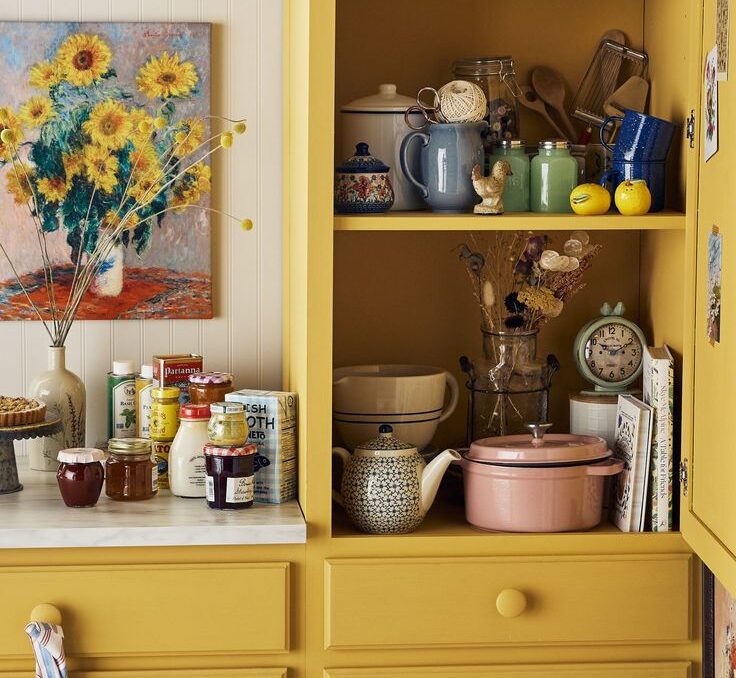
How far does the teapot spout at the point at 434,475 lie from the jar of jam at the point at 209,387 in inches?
15.3

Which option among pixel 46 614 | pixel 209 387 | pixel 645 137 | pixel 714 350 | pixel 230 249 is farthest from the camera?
pixel 230 249

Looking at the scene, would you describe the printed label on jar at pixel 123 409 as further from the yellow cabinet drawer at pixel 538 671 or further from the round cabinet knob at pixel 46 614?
the yellow cabinet drawer at pixel 538 671

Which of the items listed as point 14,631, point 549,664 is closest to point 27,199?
point 14,631

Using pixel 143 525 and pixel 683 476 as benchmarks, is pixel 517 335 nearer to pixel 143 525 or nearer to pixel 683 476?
pixel 683 476

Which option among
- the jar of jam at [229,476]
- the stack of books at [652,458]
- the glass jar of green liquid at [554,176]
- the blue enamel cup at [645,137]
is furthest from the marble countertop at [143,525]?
the blue enamel cup at [645,137]

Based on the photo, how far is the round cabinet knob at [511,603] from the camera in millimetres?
1744

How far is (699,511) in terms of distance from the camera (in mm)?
1674

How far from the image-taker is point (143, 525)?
172 cm

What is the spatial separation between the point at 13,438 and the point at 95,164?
0.57m

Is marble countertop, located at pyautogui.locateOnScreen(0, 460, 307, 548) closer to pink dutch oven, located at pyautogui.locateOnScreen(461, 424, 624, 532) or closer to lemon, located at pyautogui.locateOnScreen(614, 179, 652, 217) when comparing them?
pink dutch oven, located at pyautogui.locateOnScreen(461, 424, 624, 532)

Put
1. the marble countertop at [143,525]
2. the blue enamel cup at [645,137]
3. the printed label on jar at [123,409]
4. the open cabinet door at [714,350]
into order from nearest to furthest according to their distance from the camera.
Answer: the open cabinet door at [714,350]
the marble countertop at [143,525]
the blue enamel cup at [645,137]
the printed label on jar at [123,409]

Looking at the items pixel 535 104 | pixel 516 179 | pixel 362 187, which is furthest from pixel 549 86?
pixel 362 187

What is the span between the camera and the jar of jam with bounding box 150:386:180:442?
1.97 metres

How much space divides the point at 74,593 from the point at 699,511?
94cm
